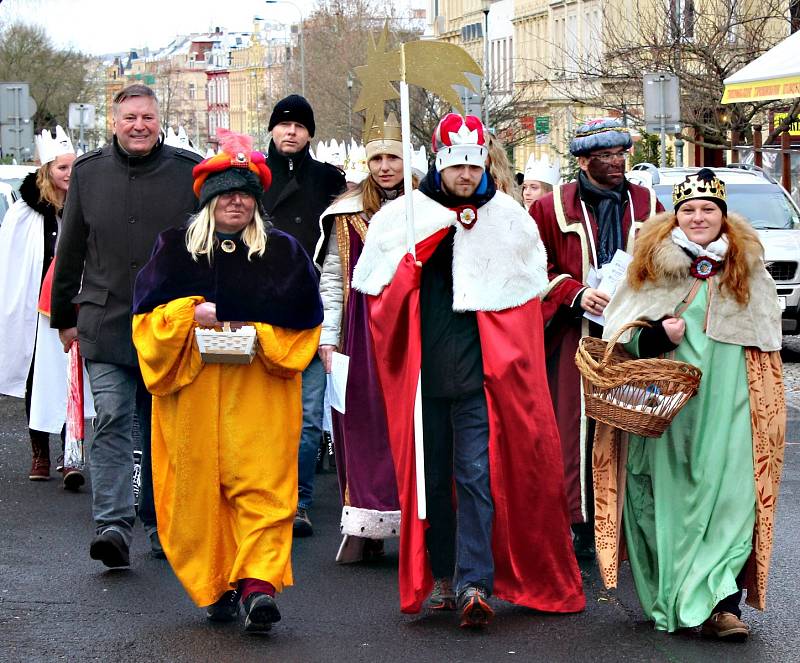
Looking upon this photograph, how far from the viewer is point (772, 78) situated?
1383 cm

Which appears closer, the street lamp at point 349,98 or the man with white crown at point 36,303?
the man with white crown at point 36,303

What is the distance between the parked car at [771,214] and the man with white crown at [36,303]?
7.66m

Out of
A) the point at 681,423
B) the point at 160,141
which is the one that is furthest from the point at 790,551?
the point at 160,141

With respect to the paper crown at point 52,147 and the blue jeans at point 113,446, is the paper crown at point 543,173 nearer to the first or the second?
the paper crown at point 52,147

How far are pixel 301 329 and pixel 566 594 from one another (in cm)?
142

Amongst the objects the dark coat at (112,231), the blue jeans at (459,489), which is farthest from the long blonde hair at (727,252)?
the dark coat at (112,231)

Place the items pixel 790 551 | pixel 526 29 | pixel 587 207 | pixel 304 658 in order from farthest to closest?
pixel 526 29 → pixel 790 551 → pixel 587 207 → pixel 304 658

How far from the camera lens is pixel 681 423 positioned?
6.27 metres

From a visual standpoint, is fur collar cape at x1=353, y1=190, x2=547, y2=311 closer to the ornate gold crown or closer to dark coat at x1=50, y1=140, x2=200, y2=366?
the ornate gold crown

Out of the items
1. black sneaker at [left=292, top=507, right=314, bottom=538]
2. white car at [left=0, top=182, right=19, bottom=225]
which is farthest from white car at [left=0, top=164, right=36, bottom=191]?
black sneaker at [left=292, top=507, right=314, bottom=538]

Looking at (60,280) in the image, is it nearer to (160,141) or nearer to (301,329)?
(160,141)

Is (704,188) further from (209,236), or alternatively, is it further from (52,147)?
(52,147)

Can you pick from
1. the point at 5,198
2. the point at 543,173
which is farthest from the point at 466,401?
the point at 5,198

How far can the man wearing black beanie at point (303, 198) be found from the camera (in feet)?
28.5
